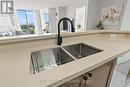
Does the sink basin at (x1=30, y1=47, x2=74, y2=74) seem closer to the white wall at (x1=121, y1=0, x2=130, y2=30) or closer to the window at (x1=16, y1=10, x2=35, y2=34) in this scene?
the white wall at (x1=121, y1=0, x2=130, y2=30)

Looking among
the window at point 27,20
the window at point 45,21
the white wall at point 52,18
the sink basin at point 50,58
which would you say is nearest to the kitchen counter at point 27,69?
the sink basin at point 50,58

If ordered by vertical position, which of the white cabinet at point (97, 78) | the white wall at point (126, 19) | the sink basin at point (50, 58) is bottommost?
the white cabinet at point (97, 78)

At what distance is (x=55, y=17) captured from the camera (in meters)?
8.46

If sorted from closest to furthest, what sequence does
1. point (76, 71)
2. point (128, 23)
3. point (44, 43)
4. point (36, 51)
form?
point (76, 71) < point (36, 51) < point (44, 43) < point (128, 23)

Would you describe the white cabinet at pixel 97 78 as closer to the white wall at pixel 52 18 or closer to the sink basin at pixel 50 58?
the sink basin at pixel 50 58

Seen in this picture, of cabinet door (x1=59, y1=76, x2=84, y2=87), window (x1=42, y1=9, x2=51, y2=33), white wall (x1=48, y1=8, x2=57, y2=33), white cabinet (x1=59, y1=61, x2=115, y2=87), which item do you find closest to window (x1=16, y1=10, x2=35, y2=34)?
window (x1=42, y1=9, x2=51, y2=33)

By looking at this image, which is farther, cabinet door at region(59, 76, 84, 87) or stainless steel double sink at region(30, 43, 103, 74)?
stainless steel double sink at region(30, 43, 103, 74)

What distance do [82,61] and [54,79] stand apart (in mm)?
292

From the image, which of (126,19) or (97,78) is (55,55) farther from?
(126,19)

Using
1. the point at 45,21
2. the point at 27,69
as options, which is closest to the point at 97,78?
the point at 27,69

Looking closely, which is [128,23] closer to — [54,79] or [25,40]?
[25,40]

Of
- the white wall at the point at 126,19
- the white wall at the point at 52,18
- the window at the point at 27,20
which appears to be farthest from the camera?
the window at the point at 27,20

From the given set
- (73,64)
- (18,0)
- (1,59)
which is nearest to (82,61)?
(73,64)

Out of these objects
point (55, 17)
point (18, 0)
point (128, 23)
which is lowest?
point (128, 23)
